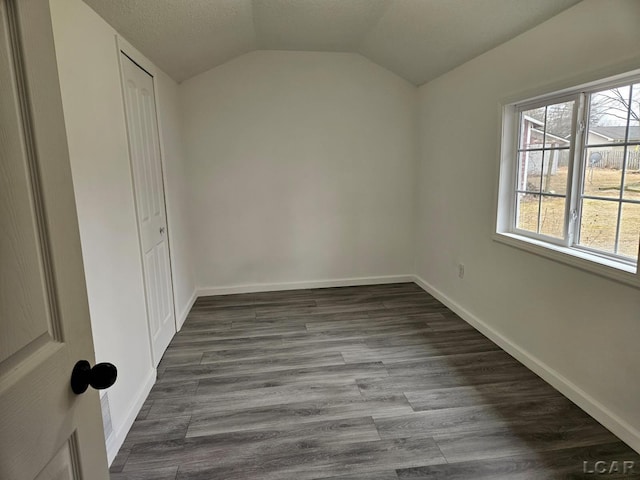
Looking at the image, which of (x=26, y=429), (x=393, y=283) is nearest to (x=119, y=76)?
(x=26, y=429)

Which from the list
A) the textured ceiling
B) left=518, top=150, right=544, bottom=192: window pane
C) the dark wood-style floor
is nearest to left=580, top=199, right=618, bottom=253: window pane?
left=518, top=150, right=544, bottom=192: window pane

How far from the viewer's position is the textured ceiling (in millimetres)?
2307

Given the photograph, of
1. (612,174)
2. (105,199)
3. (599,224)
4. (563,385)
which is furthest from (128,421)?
(612,174)

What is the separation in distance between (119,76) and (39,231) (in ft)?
6.15

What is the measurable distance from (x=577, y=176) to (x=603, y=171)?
0.56 feet

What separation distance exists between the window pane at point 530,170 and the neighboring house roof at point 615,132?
1.46ft

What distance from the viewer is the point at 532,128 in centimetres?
268

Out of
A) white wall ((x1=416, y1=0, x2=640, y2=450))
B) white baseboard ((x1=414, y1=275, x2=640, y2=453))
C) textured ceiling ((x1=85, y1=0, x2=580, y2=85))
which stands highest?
textured ceiling ((x1=85, y1=0, x2=580, y2=85))

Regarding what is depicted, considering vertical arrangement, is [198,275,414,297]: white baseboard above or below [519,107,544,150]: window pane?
below

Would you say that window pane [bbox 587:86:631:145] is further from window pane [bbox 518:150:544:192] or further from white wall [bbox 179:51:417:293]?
white wall [bbox 179:51:417:293]

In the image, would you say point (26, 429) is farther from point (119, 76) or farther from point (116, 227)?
point (119, 76)

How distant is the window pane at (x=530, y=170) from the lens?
2.65m

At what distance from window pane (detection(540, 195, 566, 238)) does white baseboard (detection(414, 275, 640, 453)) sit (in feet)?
2.74

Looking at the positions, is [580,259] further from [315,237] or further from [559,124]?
[315,237]
